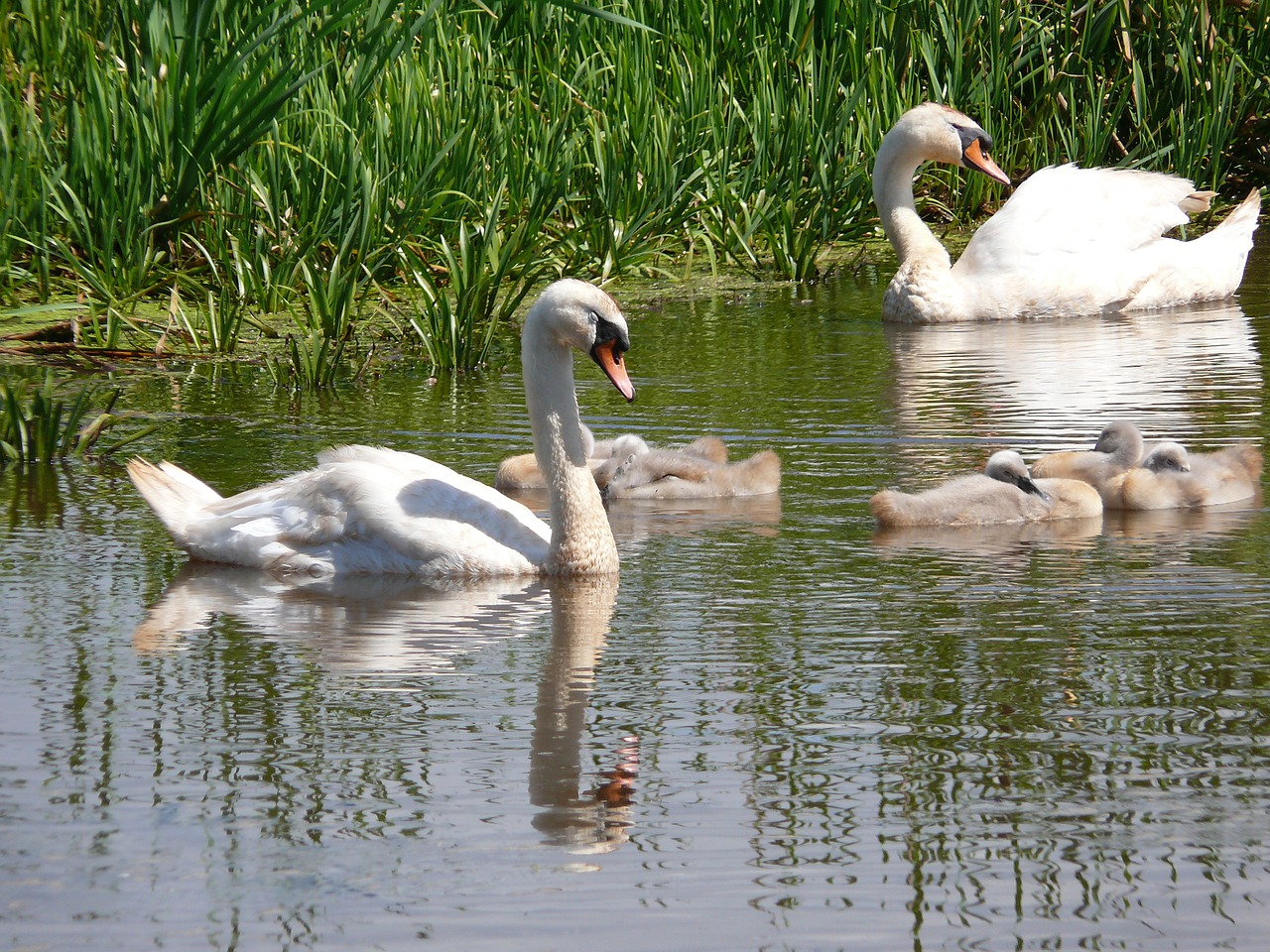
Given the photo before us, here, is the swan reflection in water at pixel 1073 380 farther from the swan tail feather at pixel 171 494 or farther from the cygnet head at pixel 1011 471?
the swan tail feather at pixel 171 494

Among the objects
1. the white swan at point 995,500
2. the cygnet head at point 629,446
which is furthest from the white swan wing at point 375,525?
the white swan at point 995,500

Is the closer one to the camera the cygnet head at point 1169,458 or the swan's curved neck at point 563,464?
the swan's curved neck at point 563,464

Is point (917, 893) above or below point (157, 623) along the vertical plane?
below

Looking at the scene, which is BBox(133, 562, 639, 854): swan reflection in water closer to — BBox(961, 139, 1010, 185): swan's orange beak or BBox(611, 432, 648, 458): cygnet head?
BBox(611, 432, 648, 458): cygnet head

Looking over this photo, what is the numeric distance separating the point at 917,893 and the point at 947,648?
144 centimetres

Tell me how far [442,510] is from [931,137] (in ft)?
20.6

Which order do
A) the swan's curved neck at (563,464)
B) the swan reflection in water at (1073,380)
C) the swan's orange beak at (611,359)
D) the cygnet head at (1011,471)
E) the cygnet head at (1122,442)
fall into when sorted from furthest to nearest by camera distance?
the swan reflection in water at (1073,380), the cygnet head at (1122,442), the cygnet head at (1011,471), the swan's orange beak at (611,359), the swan's curved neck at (563,464)

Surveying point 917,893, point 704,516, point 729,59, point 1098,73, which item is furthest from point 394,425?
point 1098,73

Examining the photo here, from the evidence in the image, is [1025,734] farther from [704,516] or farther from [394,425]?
[394,425]

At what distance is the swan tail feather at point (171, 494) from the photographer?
5.72 meters

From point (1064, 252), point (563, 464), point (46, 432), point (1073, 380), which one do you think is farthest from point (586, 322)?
point (1064, 252)

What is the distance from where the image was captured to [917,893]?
312cm

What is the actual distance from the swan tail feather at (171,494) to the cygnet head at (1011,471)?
231 centimetres

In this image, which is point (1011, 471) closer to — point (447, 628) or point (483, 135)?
point (447, 628)
